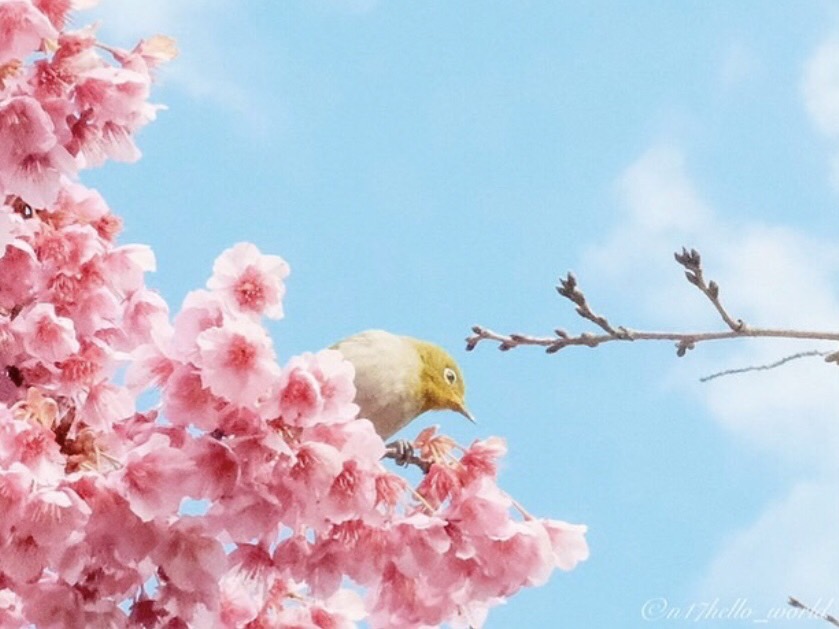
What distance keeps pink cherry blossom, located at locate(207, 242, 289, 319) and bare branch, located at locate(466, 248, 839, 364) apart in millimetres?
882

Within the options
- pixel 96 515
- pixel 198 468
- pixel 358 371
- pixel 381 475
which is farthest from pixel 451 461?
pixel 358 371

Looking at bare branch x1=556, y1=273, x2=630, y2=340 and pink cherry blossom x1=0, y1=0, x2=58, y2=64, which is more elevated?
bare branch x1=556, y1=273, x2=630, y2=340

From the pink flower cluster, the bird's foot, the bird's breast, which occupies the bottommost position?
the pink flower cluster

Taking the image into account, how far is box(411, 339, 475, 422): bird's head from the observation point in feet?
19.4

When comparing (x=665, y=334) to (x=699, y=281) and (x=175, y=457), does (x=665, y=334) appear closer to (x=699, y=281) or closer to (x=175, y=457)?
(x=699, y=281)

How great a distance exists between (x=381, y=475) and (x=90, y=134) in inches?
43.4

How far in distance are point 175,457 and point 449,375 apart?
11.9 ft

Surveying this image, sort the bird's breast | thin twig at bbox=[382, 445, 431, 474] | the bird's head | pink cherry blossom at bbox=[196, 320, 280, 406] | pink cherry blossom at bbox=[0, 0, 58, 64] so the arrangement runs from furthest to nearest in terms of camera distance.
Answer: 1. the bird's head
2. the bird's breast
3. thin twig at bbox=[382, 445, 431, 474]
4. pink cherry blossom at bbox=[0, 0, 58, 64]
5. pink cherry blossom at bbox=[196, 320, 280, 406]

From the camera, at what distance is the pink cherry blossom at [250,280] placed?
8.70 ft

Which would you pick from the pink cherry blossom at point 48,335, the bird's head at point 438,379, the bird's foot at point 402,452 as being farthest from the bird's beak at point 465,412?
the pink cherry blossom at point 48,335

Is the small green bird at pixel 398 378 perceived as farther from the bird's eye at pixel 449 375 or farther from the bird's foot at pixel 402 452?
the bird's foot at pixel 402 452

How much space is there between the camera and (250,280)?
106 inches

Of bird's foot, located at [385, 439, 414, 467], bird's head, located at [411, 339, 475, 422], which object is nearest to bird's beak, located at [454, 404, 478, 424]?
bird's head, located at [411, 339, 475, 422]

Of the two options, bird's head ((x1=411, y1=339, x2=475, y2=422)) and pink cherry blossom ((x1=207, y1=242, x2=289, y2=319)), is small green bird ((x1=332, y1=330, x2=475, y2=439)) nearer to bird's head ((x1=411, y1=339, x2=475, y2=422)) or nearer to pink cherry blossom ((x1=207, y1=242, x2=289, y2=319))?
bird's head ((x1=411, y1=339, x2=475, y2=422))
